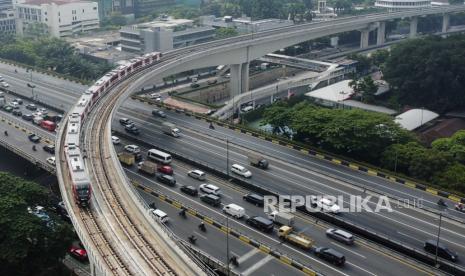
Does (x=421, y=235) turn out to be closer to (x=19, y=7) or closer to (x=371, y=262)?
(x=371, y=262)

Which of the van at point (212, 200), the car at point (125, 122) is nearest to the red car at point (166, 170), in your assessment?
the van at point (212, 200)

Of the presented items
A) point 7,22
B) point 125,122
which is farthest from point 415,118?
point 7,22

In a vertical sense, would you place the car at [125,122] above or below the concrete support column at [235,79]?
below

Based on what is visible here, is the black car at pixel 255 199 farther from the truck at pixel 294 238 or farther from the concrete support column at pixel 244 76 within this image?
the concrete support column at pixel 244 76

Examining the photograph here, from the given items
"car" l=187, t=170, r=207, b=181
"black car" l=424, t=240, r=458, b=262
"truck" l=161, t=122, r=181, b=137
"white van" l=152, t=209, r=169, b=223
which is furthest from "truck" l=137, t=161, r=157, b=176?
"black car" l=424, t=240, r=458, b=262

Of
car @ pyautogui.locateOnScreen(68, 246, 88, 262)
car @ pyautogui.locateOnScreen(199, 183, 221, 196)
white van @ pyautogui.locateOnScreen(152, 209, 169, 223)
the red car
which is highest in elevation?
the red car

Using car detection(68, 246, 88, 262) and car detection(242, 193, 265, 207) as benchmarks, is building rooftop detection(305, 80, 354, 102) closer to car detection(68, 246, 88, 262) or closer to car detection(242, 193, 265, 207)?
car detection(242, 193, 265, 207)

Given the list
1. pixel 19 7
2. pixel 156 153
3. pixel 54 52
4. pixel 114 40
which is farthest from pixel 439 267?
pixel 19 7
